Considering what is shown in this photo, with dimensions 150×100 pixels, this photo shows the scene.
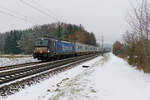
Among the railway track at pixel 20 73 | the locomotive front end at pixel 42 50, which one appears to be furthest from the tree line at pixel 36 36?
the railway track at pixel 20 73

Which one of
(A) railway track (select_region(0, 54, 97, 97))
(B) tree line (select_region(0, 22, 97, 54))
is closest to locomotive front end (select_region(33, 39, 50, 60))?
(A) railway track (select_region(0, 54, 97, 97))

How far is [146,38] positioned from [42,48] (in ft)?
39.0

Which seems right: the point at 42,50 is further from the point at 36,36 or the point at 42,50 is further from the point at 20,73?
the point at 36,36

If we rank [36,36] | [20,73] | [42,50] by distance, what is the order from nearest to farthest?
[20,73] < [42,50] < [36,36]

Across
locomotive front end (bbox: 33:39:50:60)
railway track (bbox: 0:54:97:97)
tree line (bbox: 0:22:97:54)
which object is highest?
tree line (bbox: 0:22:97:54)

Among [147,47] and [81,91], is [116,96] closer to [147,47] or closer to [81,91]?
[81,91]

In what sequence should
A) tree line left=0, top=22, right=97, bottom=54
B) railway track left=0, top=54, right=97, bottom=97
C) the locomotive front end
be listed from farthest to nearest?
1. tree line left=0, top=22, right=97, bottom=54
2. the locomotive front end
3. railway track left=0, top=54, right=97, bottom=97

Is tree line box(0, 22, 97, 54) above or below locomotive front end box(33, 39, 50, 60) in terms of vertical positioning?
above

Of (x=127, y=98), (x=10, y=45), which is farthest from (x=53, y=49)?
(x=10, y=45)

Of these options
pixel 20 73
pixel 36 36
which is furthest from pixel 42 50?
pixel 36 36

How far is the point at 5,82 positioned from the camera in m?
7.34

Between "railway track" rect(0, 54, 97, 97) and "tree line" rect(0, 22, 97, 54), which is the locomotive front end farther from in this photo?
"tree line" rect(0, 22, 97, 54)

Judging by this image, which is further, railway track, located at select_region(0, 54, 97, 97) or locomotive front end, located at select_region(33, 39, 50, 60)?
locomotive front end, located at select_region(33, 39, 50, 60)

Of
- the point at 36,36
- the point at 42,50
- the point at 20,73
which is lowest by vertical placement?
the point at 20,73
